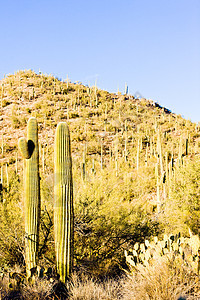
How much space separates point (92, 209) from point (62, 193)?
2537mm

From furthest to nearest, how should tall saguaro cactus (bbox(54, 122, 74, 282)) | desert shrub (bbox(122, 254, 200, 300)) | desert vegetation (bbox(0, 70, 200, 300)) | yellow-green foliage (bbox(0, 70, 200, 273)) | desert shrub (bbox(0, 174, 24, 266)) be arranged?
yellow-green foliage (bbox(0, 70, 200, 273)) < desert shrub (bbox(0, 174, 24, 266)) < tall saguaro cactus (bbox(54, 122, 74, 282)) < desert vegetation (bbox(0, 70, 200, 300)) < desert shrub (bbox(122, 254, 200, 300))

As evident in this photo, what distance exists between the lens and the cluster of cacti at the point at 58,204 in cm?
618

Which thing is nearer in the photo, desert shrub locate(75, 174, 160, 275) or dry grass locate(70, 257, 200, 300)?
dry grass locate(70, 257, 200, 300)

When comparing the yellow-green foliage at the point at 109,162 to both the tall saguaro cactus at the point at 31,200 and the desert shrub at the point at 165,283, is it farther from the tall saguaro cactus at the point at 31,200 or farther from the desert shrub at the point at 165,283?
the desert shrub at the point at 165,283

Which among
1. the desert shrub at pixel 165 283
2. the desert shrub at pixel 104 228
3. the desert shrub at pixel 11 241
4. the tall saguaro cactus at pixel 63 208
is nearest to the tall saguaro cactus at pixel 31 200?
the tall saguaro cactus at pixel 63 208

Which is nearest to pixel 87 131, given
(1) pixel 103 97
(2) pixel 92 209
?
(1) pixel 103 97

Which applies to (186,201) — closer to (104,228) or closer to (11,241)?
(104,228)

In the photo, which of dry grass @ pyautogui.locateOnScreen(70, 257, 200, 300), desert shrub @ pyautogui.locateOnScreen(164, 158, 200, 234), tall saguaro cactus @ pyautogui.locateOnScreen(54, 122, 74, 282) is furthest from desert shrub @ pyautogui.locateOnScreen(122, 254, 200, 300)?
desert shrub @ pyautogui.locateOnScreen(164, 158, 200, 234)

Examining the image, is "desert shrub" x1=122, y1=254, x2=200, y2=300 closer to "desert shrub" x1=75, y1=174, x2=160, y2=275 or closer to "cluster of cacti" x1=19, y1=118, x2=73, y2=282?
"cluster of cacti" x1=19, y1=118, x2=73, y2=282

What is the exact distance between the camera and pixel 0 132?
1134 inches

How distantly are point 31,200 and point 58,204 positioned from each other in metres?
0.63

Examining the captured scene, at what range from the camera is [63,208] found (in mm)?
6289

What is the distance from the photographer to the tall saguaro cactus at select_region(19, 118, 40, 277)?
6414mm

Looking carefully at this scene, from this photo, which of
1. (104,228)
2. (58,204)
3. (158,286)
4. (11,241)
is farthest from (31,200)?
(158,286)
